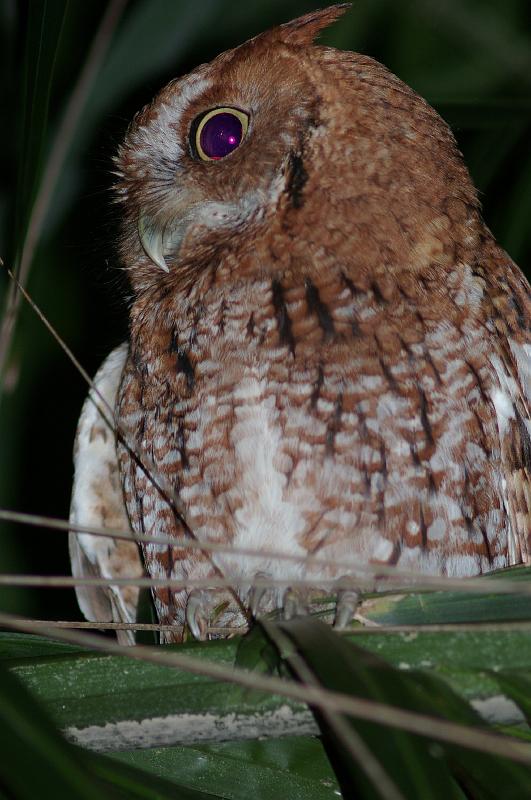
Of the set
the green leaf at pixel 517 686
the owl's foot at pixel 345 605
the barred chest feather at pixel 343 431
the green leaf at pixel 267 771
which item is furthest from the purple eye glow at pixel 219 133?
the green leaf at pixel 517 686

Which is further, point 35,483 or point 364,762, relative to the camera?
point 35,483

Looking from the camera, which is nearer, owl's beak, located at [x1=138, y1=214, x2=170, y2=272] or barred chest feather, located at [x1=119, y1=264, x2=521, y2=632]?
barred chest feather, located at [x1=119, y1=264, x2=521, y2=632]

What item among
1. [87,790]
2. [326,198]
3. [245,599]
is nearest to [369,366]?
[326,198]

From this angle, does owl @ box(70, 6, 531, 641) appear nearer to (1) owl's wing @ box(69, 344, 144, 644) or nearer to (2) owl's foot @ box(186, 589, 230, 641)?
(2) owl's foot @ box(186, 589, 230, 641)

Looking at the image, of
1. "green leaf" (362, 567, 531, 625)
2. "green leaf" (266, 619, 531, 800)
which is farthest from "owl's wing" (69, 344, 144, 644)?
"green leaf" (266, 619, 531, 800)

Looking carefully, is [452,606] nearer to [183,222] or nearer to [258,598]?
[258,598]

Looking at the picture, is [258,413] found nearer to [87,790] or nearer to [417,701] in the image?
[417,701]
